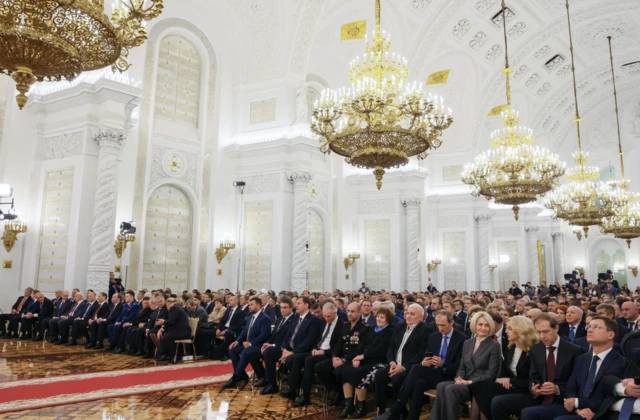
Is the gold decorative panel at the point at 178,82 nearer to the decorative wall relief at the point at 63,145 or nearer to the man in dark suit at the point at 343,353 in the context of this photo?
the decorative wall relief at the point at 63,145

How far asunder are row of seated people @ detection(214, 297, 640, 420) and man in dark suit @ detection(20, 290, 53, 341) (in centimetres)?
571

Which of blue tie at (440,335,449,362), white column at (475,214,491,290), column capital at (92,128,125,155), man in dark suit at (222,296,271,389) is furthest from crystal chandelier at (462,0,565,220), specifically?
white column at (475,214,491,290)

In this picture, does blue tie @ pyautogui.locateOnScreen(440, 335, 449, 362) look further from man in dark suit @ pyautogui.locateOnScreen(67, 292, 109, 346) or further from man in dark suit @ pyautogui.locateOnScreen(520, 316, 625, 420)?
man in dark suit @ pyautogui.locateOnScreen(67, 292, 109, 346)

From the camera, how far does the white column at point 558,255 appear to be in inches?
1044

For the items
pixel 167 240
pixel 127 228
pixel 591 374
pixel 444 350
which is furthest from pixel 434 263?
pixel 591 374

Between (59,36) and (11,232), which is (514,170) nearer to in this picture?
(59,36)

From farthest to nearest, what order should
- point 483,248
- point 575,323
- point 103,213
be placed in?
point 483,248, point 103,213, point 575,323

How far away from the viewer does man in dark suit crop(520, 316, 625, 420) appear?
343cm

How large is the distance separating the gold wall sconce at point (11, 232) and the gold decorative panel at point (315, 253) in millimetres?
8145

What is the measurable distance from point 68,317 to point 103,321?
957 millimetres

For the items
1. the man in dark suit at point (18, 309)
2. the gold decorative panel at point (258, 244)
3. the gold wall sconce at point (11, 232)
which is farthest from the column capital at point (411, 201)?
the man in dark suit at point (18, 309)

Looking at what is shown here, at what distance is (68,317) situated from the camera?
392 inches

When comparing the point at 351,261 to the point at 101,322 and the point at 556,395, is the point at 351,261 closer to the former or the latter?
the point at 101,322

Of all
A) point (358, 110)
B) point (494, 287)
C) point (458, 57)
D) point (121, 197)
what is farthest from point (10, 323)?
point (494, 287)
